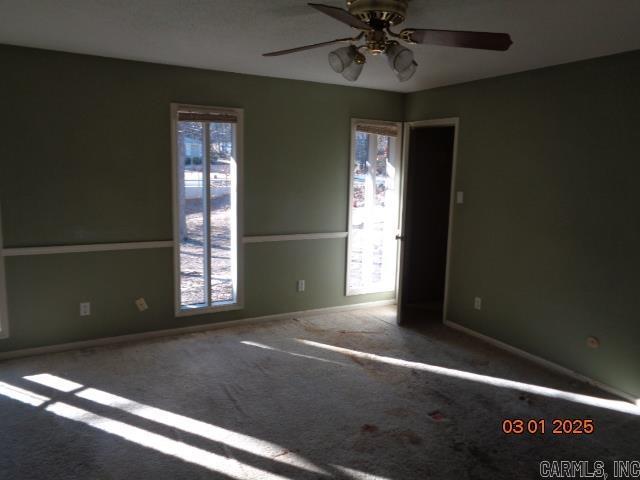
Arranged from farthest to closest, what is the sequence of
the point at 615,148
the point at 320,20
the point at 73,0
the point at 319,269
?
the point at 319,269 → the point at 615,148 → the point at 320,20 → the point at 73,0

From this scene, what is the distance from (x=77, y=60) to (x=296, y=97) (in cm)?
189

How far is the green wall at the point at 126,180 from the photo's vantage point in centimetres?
374

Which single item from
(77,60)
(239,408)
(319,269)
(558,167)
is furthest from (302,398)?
(77,60)

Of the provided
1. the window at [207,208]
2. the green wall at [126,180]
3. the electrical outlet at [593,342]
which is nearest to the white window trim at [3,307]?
the green wall at [126,180]

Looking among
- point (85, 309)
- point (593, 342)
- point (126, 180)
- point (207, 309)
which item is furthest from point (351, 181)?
point (85, 309)

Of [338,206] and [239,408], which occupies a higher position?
[338,206]

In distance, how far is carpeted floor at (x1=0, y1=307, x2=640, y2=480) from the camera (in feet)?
8.62

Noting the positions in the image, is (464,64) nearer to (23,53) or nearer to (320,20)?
(320,20)

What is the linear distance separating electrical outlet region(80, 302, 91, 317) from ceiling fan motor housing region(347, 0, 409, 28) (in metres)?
3.13

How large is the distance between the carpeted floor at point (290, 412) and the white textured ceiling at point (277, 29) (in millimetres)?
2343

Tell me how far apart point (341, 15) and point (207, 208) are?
9.08 ft

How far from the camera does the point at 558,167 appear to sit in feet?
12.5

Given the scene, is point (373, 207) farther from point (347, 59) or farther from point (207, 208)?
point (347, 59)

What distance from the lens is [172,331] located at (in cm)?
448
